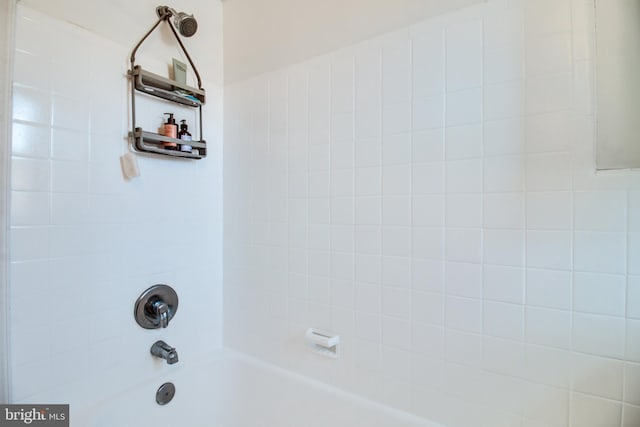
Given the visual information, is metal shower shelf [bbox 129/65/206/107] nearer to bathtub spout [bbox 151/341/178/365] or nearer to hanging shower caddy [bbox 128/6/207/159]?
hanging shower caddy [bbox 128/6/207/159]

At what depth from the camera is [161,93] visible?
1.35 metres

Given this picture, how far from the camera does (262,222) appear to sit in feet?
5.04

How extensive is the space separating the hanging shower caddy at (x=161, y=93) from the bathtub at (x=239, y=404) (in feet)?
3.37

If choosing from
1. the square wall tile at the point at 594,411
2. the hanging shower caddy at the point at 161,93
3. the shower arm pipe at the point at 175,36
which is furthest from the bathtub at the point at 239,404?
the shower arm pipe at the point at 175,36

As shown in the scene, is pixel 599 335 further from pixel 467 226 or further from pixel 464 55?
pixel 464 55

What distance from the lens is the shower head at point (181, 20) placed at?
1.37 metres

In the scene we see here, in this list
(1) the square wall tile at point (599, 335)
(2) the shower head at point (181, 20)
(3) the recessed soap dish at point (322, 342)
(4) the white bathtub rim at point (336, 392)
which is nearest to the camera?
(1) the square wall tile at point (599, 335)

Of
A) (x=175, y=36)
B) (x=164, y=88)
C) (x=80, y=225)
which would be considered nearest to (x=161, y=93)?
(x=164, y=88)

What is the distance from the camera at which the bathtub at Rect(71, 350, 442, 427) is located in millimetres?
1158

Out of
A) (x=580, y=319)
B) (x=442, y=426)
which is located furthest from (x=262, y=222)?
(x=580, y=319)

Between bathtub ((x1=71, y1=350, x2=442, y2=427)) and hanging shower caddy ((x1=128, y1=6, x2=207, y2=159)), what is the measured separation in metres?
1.03

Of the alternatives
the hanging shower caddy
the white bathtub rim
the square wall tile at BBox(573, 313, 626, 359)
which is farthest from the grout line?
the hanging shower caddy

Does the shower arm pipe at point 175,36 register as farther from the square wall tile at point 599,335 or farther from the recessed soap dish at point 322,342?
the square wall tile at point 599,335

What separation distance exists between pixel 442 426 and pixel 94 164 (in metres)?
1.61
